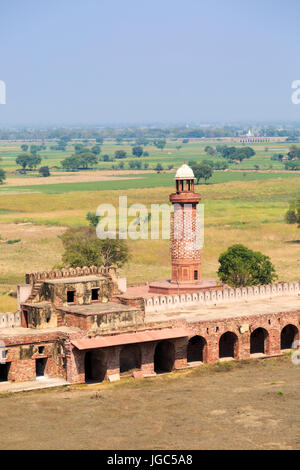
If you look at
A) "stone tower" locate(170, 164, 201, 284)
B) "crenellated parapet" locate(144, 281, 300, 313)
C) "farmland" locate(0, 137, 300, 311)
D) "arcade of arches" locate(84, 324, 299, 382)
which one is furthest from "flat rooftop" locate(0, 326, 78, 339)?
"farmland" locate(0, 137, 300, 311)

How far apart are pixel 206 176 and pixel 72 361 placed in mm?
132585

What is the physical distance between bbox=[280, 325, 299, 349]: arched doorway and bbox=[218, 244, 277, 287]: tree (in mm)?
10874

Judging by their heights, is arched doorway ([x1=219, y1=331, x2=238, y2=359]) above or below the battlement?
below

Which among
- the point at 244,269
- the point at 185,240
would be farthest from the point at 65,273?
the point at 244,269

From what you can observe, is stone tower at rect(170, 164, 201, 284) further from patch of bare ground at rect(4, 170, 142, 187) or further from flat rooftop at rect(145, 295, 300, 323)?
patch of bare ground at rect(4, 170, 142, 187)

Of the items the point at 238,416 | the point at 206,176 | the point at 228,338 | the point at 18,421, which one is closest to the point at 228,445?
the point at 238,416

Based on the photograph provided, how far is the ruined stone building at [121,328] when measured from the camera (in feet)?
131

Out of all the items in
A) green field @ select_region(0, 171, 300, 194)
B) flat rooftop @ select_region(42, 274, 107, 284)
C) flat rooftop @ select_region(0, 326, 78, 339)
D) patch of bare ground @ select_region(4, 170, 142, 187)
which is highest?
flat rooftop @ select_region(42, 274, 107, 284)

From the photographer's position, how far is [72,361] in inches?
1561

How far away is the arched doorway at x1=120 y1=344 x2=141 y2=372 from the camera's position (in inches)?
1639

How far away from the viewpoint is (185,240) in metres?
51.0

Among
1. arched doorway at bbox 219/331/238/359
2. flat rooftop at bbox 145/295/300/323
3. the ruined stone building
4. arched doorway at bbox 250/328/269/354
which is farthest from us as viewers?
arched doorway at bbox 250/328/269/354

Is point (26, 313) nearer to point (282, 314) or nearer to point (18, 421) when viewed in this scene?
point (18, 421)

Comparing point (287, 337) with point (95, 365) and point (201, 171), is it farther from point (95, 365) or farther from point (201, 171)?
point (201, 171)
